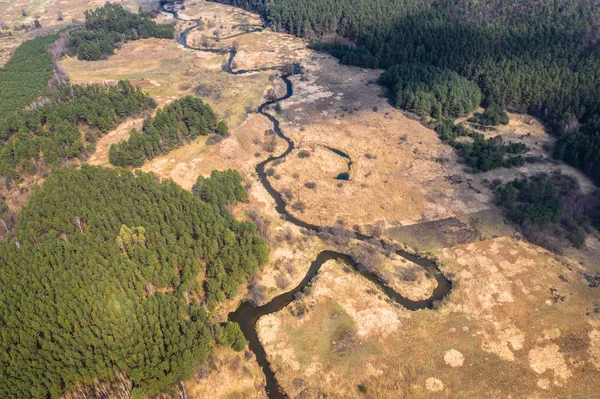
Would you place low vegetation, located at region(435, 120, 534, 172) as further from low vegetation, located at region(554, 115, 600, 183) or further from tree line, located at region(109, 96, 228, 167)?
tree line, located at region(109, 96, 228, 167)

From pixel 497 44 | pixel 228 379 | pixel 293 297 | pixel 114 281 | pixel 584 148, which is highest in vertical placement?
pixel 497 44

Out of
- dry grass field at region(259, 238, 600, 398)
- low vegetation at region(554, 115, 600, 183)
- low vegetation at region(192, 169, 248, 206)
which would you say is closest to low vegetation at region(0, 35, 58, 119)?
low vegetation at region(192, 169, 248, 206)

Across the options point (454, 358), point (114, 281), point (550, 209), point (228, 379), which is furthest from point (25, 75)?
point (550, 209)

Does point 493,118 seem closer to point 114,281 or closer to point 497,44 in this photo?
point 497,44

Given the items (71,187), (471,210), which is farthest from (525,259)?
(71,187)

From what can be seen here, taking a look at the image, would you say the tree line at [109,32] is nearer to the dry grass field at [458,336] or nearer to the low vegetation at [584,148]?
the dry grass field at [458,336]

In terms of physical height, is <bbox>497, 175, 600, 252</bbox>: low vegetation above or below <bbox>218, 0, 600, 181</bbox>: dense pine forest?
below

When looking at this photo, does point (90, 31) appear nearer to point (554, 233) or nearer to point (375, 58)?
point (375, 58)
